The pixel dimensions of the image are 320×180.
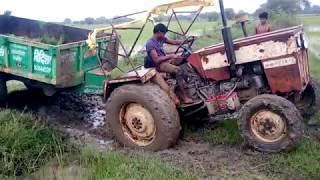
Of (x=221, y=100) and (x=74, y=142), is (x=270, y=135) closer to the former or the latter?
(x=221, y=100)

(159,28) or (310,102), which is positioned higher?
(159,28)

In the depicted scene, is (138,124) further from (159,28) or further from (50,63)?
(50,63)

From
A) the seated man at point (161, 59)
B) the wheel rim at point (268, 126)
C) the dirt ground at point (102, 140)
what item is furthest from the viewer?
the seated man at point (161, 59)

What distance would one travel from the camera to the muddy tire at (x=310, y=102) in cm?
732

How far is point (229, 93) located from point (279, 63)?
0.75 m

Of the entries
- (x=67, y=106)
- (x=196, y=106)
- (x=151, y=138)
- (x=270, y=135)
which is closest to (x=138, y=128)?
(x=151, y=138)

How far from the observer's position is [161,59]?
684 cm

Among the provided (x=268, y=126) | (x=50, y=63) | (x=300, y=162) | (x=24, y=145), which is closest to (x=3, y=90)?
(x=50, y=63)

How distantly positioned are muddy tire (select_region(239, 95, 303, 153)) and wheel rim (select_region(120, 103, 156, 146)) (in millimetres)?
1216

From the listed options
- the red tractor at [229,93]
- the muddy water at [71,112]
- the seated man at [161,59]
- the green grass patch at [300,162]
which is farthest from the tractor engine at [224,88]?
the muddy water at [71,112]

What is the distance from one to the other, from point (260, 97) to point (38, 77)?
3897mm

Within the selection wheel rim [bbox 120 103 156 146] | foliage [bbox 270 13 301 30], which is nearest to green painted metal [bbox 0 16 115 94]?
wheel rim [bbox 120 103 156 146]

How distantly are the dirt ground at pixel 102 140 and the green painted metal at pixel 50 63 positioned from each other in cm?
59

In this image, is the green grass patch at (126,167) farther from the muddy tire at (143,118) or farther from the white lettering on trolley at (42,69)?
the white lettering on trolley at (42,69)
